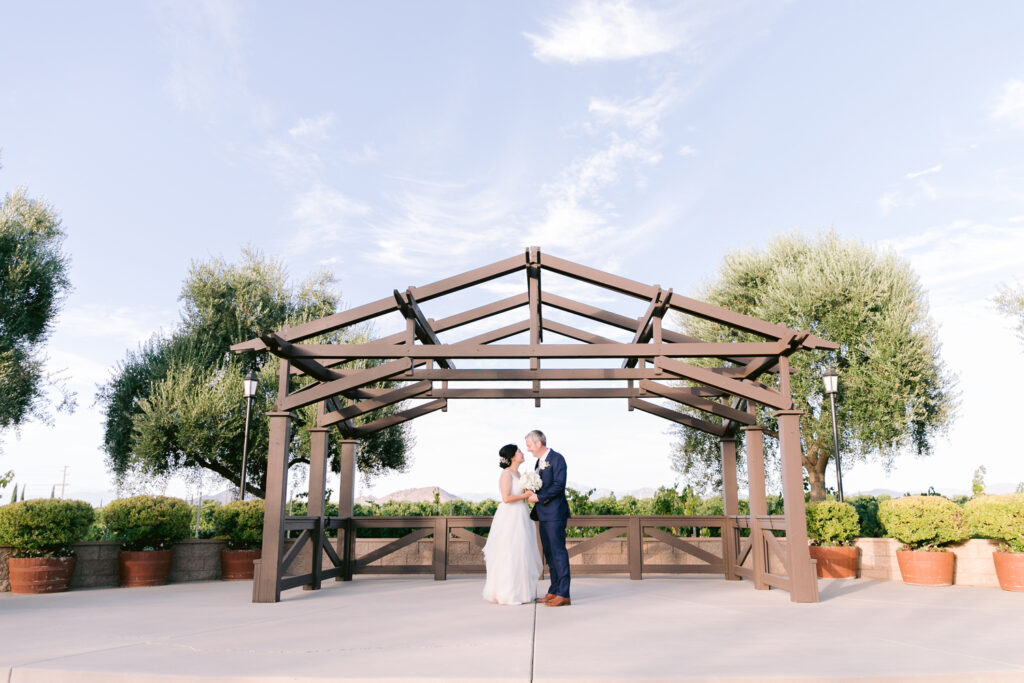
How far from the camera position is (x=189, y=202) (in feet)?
55.8

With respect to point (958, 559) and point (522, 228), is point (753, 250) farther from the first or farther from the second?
point (958, 559)

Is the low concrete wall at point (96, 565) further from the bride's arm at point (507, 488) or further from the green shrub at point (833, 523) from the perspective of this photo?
the green shrub at point (833, 523)

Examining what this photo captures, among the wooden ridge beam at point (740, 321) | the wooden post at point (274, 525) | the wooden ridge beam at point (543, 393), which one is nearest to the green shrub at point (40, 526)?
the wooden post at point (274, 525)

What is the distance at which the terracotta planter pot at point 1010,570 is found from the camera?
342 inches

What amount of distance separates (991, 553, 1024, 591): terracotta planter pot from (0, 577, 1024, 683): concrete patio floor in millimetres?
330

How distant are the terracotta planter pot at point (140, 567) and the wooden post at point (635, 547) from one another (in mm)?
7437

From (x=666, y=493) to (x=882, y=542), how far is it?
13.4 ft

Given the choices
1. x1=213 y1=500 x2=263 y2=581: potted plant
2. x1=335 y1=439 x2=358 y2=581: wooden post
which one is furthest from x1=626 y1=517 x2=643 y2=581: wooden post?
x1=213 y1=500 x2=263 y2=581: potted plant

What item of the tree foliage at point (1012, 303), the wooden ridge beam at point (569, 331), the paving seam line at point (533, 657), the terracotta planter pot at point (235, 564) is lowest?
the terracotta planter pot at point (235, 564)

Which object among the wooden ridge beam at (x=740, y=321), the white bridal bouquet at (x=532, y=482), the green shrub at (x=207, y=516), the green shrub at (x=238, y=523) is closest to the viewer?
the white bridal bouquet at (x=532, y=482)

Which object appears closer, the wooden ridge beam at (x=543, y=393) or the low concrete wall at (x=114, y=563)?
the low concrete wall at (x=114, y=563)

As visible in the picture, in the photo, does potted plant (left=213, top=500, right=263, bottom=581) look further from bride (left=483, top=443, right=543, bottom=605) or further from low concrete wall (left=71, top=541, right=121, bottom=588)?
bride (left=483, top=443, right=543, bottom=605)


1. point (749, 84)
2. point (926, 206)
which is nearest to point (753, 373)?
point (749, 84)

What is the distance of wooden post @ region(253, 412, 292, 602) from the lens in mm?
7711
